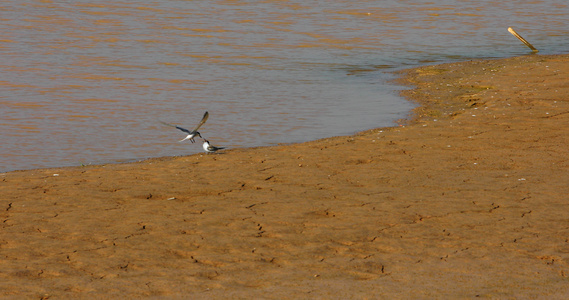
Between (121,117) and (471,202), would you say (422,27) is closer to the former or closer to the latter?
(121,117)

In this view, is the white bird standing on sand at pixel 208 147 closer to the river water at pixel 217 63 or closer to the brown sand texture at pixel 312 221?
the brown sand texture at pixel 312 221

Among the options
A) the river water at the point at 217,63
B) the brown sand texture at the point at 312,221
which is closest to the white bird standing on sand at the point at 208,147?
the brown sand texture at the point at 312,221

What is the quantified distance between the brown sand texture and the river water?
1.49 meters

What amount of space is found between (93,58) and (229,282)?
12.0 metres

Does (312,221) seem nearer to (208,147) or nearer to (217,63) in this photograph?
(208,147)

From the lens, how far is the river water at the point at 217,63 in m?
10.4

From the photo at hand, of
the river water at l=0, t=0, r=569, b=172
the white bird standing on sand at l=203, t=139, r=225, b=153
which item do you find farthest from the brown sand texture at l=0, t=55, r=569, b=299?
the river water at l=0, t=0, r=569, b=172

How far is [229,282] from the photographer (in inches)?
202

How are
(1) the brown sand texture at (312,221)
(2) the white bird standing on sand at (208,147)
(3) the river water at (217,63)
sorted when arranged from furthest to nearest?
(3) the river water at (217,63) < (2) the white bird standing on sand at (208,147) < (1) the brown sand texture at (312,221)

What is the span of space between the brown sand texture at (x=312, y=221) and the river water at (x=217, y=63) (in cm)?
149

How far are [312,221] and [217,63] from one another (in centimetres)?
1004

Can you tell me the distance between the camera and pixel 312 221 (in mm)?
6363

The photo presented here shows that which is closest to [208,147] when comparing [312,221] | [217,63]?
[312,221]

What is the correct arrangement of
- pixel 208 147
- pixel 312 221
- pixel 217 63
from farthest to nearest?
pixel 217 63, pixel 208 147, pixel 312 221
